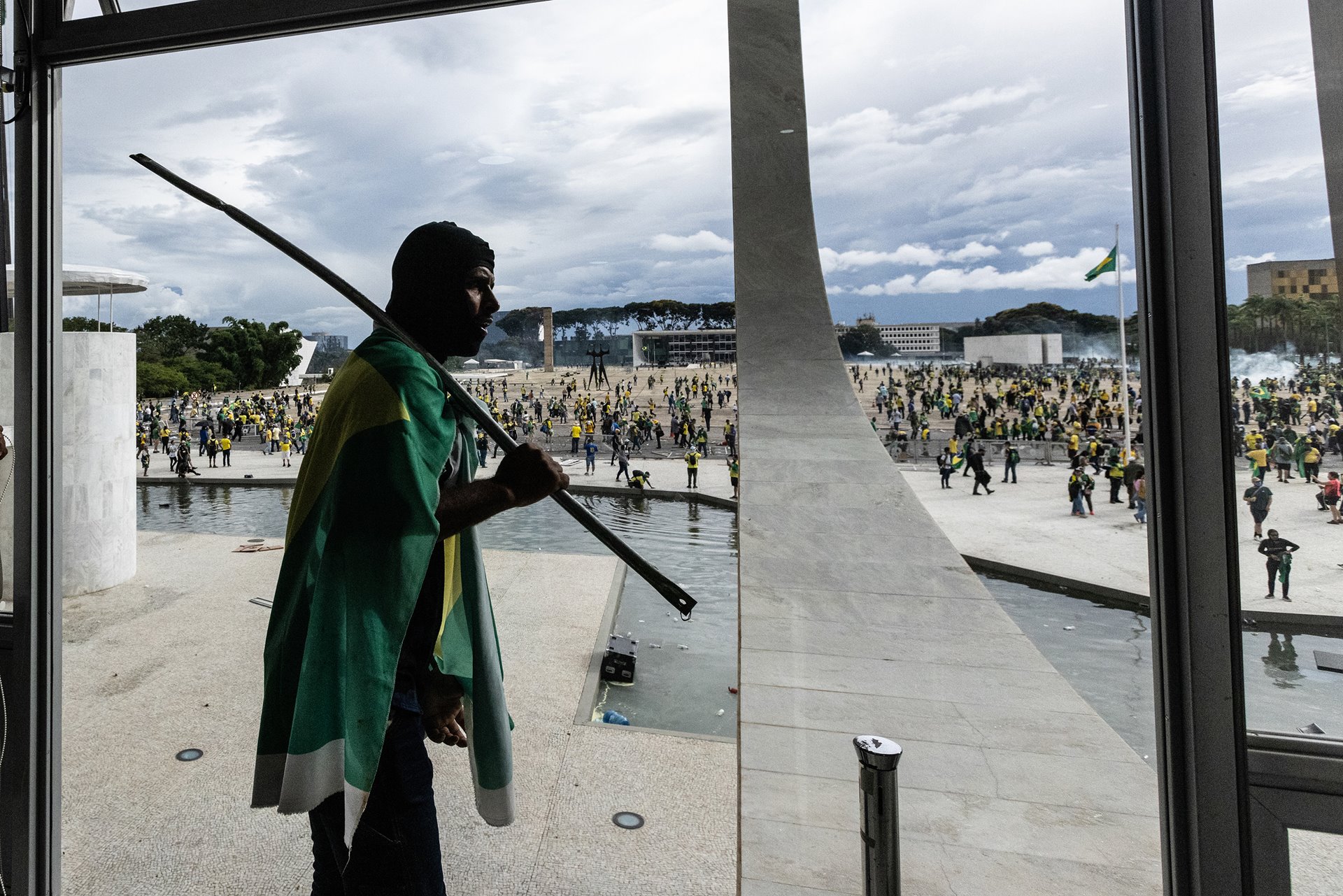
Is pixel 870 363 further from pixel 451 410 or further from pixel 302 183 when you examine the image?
pixel 302 183

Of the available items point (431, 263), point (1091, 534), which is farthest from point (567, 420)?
point (1091, 534)

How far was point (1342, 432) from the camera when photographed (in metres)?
1.08

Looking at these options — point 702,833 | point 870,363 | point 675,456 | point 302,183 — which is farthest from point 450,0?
point 702,833

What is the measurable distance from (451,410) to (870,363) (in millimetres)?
1556

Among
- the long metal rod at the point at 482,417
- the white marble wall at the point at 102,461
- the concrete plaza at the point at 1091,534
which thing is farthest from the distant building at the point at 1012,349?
the white marble wall at the point at 102,461

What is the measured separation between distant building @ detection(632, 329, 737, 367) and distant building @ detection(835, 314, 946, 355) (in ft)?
1.76

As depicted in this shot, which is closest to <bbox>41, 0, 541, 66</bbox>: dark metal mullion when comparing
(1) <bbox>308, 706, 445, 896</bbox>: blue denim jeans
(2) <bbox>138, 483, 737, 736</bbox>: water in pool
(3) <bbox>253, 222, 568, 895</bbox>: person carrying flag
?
(3) <bbox>253, 222, 568, 895</bbox>: person carrying flag

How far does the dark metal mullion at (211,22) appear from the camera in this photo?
1.35 m

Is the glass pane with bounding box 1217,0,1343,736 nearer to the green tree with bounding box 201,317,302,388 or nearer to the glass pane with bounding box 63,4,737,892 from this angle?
the glass pane with bounding box 63,4,737,892

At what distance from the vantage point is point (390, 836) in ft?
3.46

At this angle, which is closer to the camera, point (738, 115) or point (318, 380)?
point (318, 380)

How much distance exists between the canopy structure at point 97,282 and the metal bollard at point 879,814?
6.11 ft

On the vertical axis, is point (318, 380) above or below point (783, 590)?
above

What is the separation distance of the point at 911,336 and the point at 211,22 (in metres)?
1.87
